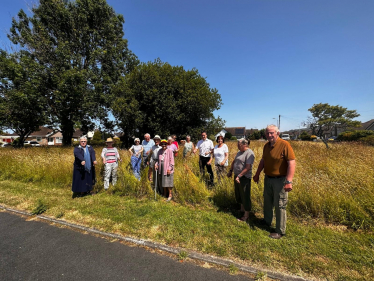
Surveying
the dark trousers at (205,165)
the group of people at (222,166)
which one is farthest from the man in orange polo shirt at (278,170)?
the dark trousers at (205,165)

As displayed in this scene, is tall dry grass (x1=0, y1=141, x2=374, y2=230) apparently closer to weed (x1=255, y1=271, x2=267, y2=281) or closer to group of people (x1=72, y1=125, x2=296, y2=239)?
group of people (x1=72, y1=125, x2=296, y2=239)

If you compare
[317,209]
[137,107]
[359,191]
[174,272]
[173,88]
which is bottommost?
[174,272]

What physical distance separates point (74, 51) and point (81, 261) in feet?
63.7

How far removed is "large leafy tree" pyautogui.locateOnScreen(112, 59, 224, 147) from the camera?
1317 cm

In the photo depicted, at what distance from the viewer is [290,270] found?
7.55 feet

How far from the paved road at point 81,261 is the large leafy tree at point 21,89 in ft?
48.0

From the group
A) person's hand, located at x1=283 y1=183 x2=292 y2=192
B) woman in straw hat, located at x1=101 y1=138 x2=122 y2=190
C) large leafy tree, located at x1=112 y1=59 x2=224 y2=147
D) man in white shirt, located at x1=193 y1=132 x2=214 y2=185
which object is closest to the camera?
person's hand, located at x1=283 y1=183 x2=292 y2=192

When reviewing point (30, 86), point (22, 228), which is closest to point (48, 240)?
point (22, 228)

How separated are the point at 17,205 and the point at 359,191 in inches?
327

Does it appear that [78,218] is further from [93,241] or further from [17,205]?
[17,205]

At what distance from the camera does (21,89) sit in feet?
45.5

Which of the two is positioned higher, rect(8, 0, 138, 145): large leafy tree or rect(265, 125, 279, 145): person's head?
rect(8, 0, 138, 145): large leafy tree

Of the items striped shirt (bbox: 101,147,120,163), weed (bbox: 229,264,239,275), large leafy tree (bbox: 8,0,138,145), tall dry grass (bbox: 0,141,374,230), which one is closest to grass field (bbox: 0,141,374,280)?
tall dry grass (bbox: 0,141,374,230)

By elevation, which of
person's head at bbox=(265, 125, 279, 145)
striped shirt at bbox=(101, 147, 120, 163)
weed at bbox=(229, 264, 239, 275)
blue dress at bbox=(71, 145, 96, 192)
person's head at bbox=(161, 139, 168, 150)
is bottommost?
weed at bbox=(229, 264, 239, 275)
